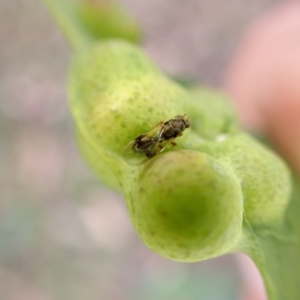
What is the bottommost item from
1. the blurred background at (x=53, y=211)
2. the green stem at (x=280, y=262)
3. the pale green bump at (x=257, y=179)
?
the blurred background at (x=53, y=211)

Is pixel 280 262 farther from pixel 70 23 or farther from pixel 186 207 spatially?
pixel 70 23

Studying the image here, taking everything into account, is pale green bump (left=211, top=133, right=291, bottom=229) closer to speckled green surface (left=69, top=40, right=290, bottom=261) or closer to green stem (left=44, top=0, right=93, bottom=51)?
speckled green surface (left=69, top=40, right=290, bottom=261)

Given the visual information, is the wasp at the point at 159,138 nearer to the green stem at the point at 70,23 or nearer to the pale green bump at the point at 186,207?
the pale green bump at the point at 186,207

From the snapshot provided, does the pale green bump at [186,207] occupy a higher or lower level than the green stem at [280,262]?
higher

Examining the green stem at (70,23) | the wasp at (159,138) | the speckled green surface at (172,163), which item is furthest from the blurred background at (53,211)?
the wasp at (159,138)

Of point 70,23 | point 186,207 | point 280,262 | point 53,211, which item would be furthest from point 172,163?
point 53,211
